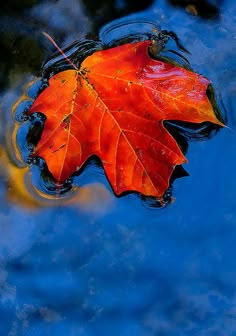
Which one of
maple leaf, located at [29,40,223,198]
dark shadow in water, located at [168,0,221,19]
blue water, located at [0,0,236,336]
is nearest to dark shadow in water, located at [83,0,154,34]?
dark shadow in water, located at [168,0,221,19]

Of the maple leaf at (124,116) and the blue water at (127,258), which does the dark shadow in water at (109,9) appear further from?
the blue water at (127,258)

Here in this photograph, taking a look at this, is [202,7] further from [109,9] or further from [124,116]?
[124,116]

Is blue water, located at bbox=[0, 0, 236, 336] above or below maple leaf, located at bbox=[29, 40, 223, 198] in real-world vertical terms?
below

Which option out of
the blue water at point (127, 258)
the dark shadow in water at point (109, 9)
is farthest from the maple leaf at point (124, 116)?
the dark shadow in water at point (109, 9)

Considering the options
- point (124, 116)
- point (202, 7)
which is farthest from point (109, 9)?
point (124, 116)

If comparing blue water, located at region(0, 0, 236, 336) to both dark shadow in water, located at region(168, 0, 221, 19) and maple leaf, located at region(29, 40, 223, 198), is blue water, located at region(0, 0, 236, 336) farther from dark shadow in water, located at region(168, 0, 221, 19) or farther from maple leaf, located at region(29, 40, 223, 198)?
dark shadow in water, located at region(168, 0, 221, 19)

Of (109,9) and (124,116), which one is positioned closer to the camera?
(124,116)
